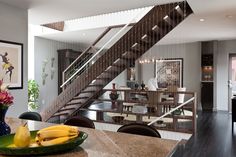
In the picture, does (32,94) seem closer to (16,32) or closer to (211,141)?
(16,32)

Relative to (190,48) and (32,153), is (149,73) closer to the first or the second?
(190,48)

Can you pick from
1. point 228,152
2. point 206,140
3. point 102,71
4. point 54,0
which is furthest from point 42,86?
point 228,152

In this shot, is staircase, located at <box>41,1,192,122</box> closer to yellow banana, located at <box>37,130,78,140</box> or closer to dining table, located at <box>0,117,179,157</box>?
dining table, located at <box>0,117,179,157</box>

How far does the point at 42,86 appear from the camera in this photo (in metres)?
8.65

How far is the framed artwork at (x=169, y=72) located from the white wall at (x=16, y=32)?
708cm

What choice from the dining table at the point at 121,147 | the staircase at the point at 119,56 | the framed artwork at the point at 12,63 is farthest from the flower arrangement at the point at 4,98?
the staircase at the point at 119,56

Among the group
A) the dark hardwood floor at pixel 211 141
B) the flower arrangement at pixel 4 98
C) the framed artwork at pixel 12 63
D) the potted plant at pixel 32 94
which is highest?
the framed artwork at pixel 12 63

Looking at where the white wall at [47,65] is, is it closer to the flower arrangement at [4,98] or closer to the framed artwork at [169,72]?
the framed artwork at [169,72]

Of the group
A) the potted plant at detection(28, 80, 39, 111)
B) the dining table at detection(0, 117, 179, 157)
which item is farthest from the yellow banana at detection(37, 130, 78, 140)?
the potted plant at detection(28, 80, 39, 111)

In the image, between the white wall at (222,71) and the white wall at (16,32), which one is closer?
the white wall at (16,32)

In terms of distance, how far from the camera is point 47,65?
888 centimetres

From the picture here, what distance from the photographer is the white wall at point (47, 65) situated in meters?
8.46

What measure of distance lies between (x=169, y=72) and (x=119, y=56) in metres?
5.37

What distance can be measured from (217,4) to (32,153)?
4407 mm
